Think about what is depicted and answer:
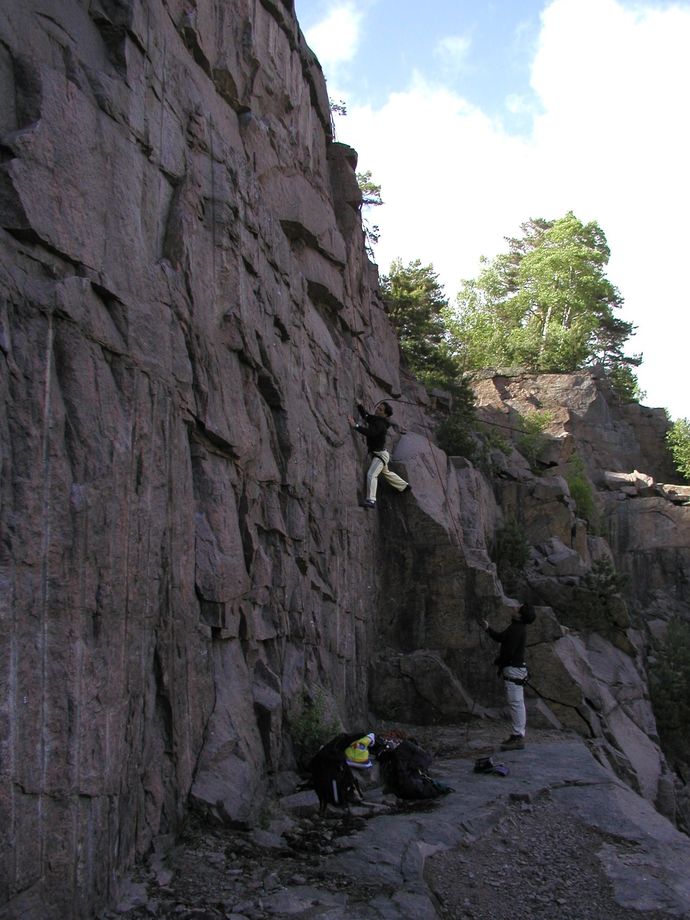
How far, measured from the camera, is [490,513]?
20031 millimetres

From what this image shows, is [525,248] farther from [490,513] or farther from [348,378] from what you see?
[348,378]

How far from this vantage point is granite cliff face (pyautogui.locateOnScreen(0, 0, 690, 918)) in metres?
6.43

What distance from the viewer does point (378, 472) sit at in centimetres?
1580

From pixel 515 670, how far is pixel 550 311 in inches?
1185

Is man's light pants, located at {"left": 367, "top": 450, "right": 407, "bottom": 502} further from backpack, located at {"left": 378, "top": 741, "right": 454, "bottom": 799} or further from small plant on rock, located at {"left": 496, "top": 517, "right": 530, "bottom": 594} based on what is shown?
backpack, located at {"left": 378, "top": 741, "right": 454, "bottom": 799}

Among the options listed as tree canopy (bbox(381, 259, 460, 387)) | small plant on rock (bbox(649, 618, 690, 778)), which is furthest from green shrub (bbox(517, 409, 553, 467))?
small plant on rock (bbox(649, 618, 690, 778))

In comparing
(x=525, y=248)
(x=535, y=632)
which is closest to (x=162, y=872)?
(x=535, y=632)

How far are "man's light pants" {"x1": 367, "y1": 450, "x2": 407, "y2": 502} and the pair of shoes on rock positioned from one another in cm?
433

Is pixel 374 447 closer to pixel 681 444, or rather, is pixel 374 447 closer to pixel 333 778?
pixel 333 778

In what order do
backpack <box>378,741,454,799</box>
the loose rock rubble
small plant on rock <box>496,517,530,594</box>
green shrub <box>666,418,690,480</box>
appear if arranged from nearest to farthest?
the loose rock rubble < backpack <box>378,741,454,799</box> < small plant on rock <box>496,517,530,594</box> < green shrub <box>666,418,690,480</box>

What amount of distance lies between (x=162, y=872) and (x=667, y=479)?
29993 millimetres

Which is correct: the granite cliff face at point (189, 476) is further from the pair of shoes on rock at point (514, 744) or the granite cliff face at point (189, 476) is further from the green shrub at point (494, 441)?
the green shrub at point (494, 441)

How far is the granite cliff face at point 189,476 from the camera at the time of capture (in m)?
6.43

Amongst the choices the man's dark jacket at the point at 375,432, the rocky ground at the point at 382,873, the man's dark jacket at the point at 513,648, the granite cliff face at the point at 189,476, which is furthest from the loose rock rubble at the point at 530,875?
the man's dark jacket at the point at 375,432
